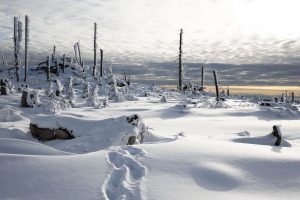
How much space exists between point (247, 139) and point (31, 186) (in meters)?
5.40

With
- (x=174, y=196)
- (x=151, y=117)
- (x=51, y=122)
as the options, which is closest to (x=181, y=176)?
(x=174, y=196)

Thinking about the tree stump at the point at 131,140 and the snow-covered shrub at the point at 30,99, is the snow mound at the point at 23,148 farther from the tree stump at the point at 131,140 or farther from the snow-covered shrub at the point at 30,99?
the snow-covered shrub at the point at 30,99

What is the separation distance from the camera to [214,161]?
5016 mm

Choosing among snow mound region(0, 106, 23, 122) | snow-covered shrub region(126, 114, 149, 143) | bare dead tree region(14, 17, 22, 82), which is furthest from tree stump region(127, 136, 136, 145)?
bare dead tree region(14, 17, 22, 82)

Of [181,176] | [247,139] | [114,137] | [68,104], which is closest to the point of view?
[181,176]

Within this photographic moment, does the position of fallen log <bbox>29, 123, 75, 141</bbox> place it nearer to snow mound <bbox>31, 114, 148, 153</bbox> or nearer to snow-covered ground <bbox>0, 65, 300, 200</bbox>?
snow mound <bbox>31, 114, 148, 153</bbox>

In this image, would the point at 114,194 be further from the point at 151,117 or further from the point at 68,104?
the point at 68,104

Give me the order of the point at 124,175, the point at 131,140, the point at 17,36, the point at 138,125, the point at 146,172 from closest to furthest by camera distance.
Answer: the point at 124,175 → the point at 146,172 → the point at 131,140 → the point at 138,125 → the point at 17,36

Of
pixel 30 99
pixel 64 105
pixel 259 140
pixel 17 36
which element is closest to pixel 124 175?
pixel 259 140

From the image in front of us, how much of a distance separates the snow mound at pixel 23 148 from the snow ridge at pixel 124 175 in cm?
109

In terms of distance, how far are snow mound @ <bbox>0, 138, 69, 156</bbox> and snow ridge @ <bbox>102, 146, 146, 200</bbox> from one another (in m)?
1.09

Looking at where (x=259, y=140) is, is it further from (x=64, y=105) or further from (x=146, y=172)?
(x=64, y=105)

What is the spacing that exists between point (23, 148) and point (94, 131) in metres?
2.17

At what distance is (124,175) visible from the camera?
443 centimetres
